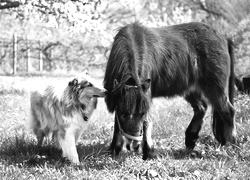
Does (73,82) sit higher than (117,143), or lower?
higher

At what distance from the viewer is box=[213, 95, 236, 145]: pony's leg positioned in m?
5.43

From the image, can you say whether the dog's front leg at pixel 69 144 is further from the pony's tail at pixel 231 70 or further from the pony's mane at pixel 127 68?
the pony's tail at pixel 231 70

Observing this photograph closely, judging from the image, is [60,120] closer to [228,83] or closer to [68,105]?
[68,105]

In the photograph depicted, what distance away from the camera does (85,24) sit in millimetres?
10500

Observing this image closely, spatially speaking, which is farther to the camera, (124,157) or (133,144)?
(124,157)

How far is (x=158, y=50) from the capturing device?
4988 mm

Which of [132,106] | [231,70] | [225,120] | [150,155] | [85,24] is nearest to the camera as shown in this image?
[132,106]

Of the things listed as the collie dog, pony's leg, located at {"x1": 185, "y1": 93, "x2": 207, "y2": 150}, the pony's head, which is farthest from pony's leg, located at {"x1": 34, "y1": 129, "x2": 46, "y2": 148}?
pony's leg, located at {"x1": 185, "y1": 93, "x2": 207, "y2": 150}

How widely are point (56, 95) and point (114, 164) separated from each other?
3.62 ft

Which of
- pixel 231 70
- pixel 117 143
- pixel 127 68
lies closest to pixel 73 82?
pixel 127 68

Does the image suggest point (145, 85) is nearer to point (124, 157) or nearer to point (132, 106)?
point (132, 106)

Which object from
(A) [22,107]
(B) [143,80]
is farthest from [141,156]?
(A) [22,107]

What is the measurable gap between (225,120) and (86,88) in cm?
218

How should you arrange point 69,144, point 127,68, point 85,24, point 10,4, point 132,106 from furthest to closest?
point 85,24, point 10,4, point 69,144, point 127,68, point 132,106
